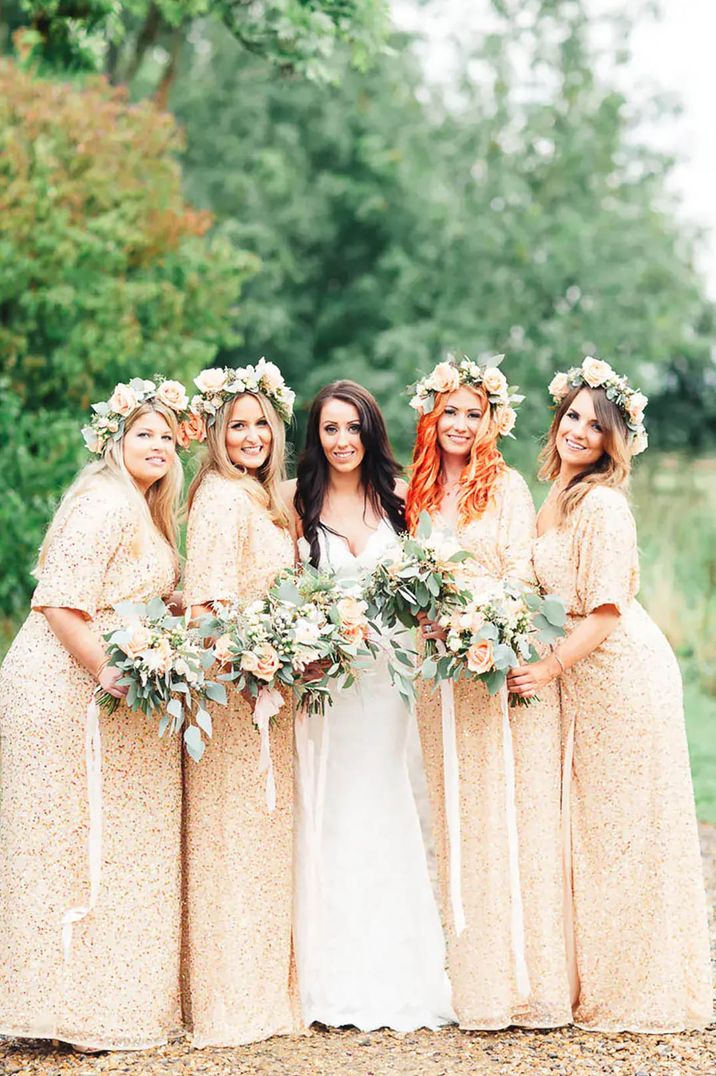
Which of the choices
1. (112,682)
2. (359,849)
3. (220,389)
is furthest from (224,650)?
(359,849)

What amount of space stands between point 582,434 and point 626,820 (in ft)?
4.95

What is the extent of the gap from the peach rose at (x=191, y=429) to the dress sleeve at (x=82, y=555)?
436 mm

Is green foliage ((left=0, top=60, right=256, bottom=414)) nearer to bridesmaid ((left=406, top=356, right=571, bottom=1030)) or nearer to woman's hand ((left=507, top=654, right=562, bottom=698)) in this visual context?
bridesmaid ((left=406, top=356, right=571, bottom=1030))

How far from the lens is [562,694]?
5.02 meters

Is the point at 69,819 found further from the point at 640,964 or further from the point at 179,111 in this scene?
the point at 179,111

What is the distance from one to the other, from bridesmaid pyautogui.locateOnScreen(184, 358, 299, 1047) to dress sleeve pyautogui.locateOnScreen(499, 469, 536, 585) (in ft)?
2.76

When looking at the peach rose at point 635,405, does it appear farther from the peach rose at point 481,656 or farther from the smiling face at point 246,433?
the smiling face at point 246,433

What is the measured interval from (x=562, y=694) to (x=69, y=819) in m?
1.94

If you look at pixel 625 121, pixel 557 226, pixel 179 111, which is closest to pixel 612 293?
pixel 557 226

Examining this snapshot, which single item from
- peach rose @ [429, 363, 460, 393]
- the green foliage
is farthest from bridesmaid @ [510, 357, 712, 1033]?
the green foliage

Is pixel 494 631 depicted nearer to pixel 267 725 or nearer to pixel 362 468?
pixel 267 725

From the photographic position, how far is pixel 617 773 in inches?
194

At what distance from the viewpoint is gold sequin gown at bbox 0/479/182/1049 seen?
15.1ft

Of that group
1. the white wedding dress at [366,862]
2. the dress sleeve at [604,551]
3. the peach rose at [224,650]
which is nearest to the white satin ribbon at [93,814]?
the peach rose at [224,650]
